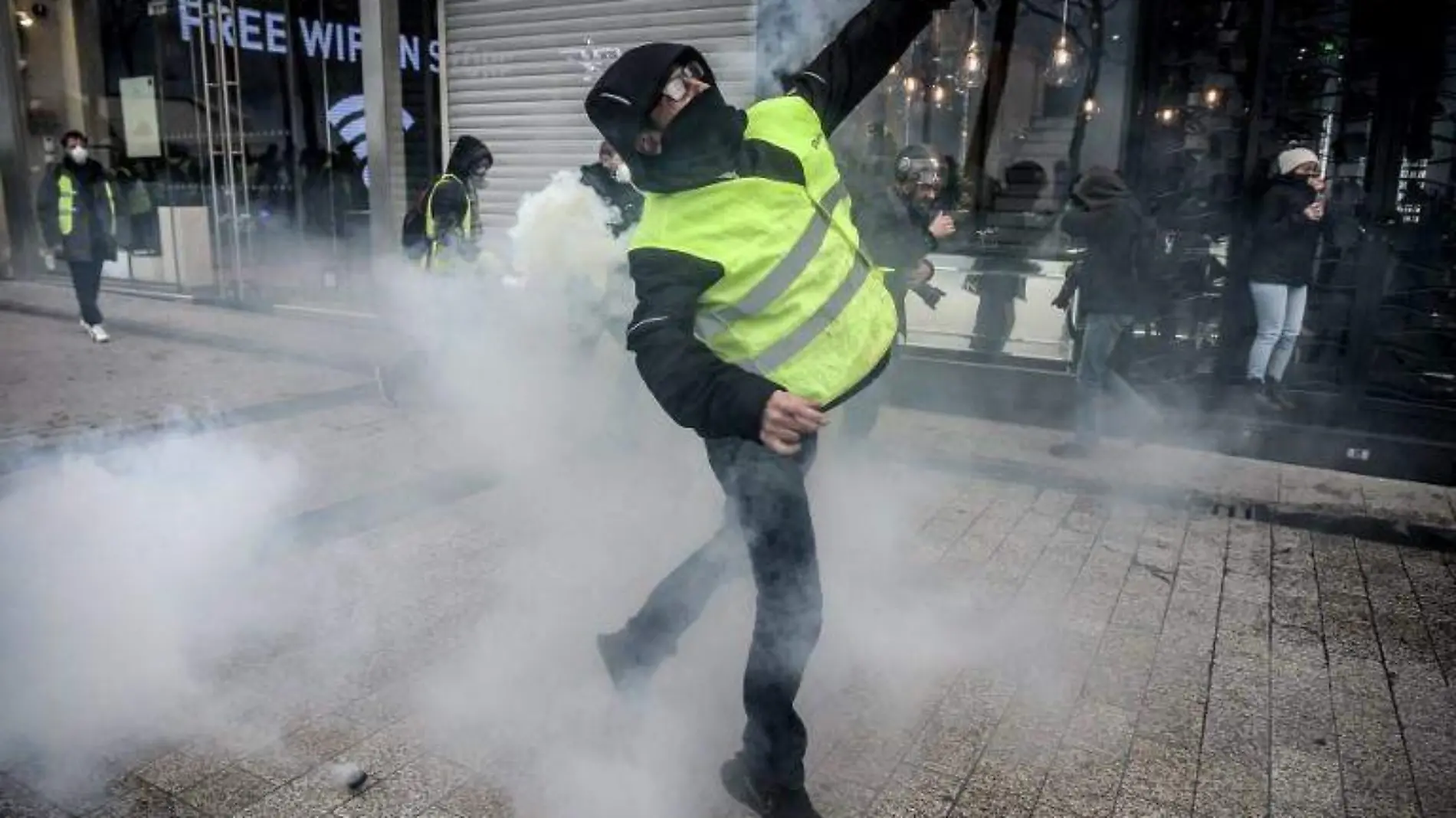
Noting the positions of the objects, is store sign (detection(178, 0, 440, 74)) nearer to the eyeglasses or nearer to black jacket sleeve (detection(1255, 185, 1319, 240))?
black jacket sleeve (detection(1255, 185, 1319, 240))

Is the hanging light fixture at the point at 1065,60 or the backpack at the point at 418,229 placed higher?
the hanging light fixture at the point at 1065,60

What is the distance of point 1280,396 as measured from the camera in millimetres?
6449

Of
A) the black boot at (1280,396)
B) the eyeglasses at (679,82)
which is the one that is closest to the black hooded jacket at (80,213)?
the eyeglasses at (679,82)

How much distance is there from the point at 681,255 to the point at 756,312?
0.74 feet

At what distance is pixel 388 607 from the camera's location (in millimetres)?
3924

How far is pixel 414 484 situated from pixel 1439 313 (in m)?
6.13

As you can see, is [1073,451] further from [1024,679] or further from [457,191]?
[457,191]

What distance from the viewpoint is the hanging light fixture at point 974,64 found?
7227mm

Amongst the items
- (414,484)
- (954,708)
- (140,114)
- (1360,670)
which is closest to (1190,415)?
(1360,670)

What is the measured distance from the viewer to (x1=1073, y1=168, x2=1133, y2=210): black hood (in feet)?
19.8

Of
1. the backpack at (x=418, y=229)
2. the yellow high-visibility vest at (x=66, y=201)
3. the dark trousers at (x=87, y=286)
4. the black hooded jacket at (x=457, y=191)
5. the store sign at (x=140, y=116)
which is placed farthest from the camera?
the store sign at (x=140, y=116)

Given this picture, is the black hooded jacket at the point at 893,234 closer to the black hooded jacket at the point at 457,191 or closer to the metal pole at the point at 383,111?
the black hooded jacket at the point at 457,191

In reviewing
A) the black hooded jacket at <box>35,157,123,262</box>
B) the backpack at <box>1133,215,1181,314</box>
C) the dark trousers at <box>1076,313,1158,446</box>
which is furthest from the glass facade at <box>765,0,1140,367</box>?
the black hooded jacket at <box>35,157,123,262</box>

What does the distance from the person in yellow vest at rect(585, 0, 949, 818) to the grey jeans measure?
4825mm
